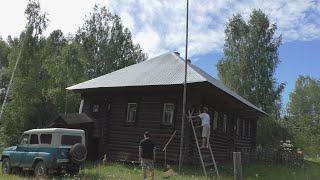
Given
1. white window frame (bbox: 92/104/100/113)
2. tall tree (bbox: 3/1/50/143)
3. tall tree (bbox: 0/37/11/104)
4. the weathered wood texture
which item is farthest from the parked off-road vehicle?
tall tree (bbox: 0/37/11/104)

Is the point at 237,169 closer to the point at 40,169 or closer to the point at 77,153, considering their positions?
the point at 77,153

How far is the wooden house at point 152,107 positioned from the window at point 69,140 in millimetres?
4994

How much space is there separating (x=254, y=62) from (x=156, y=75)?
80.4 ft

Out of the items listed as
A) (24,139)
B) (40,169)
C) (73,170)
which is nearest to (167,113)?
(73,170)

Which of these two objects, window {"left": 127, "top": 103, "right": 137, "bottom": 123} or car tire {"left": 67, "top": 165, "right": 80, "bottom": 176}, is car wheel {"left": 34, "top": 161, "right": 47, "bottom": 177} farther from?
window {"left": 127, "top": 103, "right": 137, "bottom": 123}

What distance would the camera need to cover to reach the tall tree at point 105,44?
4936 centimetres

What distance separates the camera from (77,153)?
1800cm

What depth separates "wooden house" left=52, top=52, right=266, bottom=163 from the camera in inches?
894

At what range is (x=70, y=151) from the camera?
18.1 metres

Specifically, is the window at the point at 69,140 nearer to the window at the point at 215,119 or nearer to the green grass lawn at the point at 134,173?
the green grass lawn at the point at 134,173

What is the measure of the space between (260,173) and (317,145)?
1076 inches

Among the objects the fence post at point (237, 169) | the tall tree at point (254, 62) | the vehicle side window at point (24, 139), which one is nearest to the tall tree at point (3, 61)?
the tall tree at point (254, 62)

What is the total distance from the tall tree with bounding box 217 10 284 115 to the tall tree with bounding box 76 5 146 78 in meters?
10.5

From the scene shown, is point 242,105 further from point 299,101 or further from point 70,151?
point 299,101
